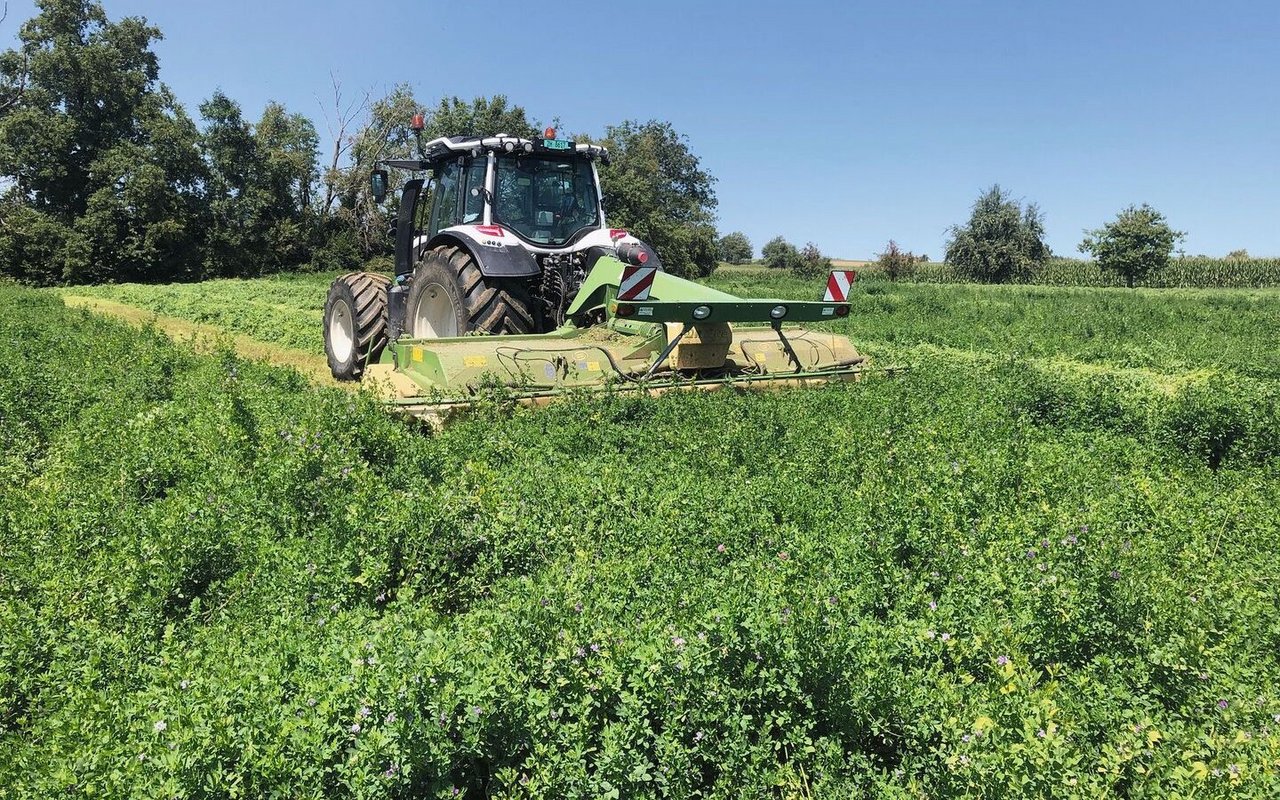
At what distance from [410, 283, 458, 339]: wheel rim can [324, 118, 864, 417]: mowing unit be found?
2 centimetres

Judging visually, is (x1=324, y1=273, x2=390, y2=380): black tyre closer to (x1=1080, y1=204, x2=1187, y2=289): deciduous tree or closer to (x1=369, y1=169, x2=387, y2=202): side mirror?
(x1=369, y1=169, x2=387, y2=202): side mirror

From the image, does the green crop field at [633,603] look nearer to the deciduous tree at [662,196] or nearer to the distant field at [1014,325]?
the distant field at [1014,325]

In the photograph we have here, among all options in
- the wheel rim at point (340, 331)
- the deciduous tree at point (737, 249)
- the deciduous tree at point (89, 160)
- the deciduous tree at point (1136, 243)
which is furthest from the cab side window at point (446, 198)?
the deciduous tree at point (737, 249)

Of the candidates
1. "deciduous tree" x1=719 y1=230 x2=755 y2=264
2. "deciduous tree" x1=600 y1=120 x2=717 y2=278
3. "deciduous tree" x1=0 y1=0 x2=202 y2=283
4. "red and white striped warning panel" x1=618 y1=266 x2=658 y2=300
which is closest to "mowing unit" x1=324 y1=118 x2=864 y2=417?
"red and white striped warning panel" x1=618 y1=266 x2=658 y2=300

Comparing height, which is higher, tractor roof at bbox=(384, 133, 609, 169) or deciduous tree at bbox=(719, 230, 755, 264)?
deciduous tree at bbox=(719, 230, 755, 264)

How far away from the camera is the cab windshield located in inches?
327

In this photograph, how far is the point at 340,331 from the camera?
9.77 metres

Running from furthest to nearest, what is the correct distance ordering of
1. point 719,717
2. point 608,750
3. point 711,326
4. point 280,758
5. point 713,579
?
1. point 711,326
2. point 713,579
3. point 719,717
4. point 608,750
5. point 280,758

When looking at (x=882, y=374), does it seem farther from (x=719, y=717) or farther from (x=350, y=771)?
(x=350, y=771)

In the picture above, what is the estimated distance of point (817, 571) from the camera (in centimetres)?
330

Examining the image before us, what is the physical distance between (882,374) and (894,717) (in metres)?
5.77

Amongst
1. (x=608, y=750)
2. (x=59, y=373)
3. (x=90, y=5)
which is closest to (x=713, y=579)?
(x=608, y=750)

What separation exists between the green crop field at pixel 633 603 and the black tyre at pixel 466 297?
173cm

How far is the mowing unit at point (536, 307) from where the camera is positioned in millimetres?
6422
